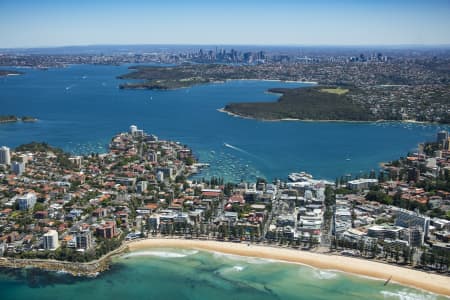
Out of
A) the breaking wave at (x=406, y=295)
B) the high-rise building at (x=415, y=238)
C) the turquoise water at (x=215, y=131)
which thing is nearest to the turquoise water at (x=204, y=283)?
the breaking wave at (x=406, y=295)

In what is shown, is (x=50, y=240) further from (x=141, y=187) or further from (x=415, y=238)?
(x=415, y=238)

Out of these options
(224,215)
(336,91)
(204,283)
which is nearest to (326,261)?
(204,283)

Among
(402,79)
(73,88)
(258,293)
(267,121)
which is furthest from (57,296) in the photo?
(402,79)

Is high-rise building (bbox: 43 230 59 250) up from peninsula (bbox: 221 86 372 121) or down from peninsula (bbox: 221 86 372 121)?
down

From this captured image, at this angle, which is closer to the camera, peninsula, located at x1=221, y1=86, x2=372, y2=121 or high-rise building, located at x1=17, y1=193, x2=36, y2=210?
high-rise building, located at x1=17, y1=193, x2=36, y2=210

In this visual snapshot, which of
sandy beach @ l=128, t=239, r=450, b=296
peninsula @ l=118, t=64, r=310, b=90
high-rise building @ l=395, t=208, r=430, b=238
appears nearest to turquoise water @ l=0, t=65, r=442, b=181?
peninsula @ l=118, t=64, r=310, b=90

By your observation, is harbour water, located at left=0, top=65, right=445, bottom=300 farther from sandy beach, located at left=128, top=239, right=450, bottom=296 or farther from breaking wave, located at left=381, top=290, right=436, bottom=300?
sandy beach, located at left=128, top=239, right=450, bottom=296

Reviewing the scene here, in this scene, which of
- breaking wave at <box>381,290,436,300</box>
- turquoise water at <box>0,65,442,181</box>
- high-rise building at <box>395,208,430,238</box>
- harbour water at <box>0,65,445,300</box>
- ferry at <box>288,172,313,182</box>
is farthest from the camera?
turquoise water at <box>0,65,442,181</box>
